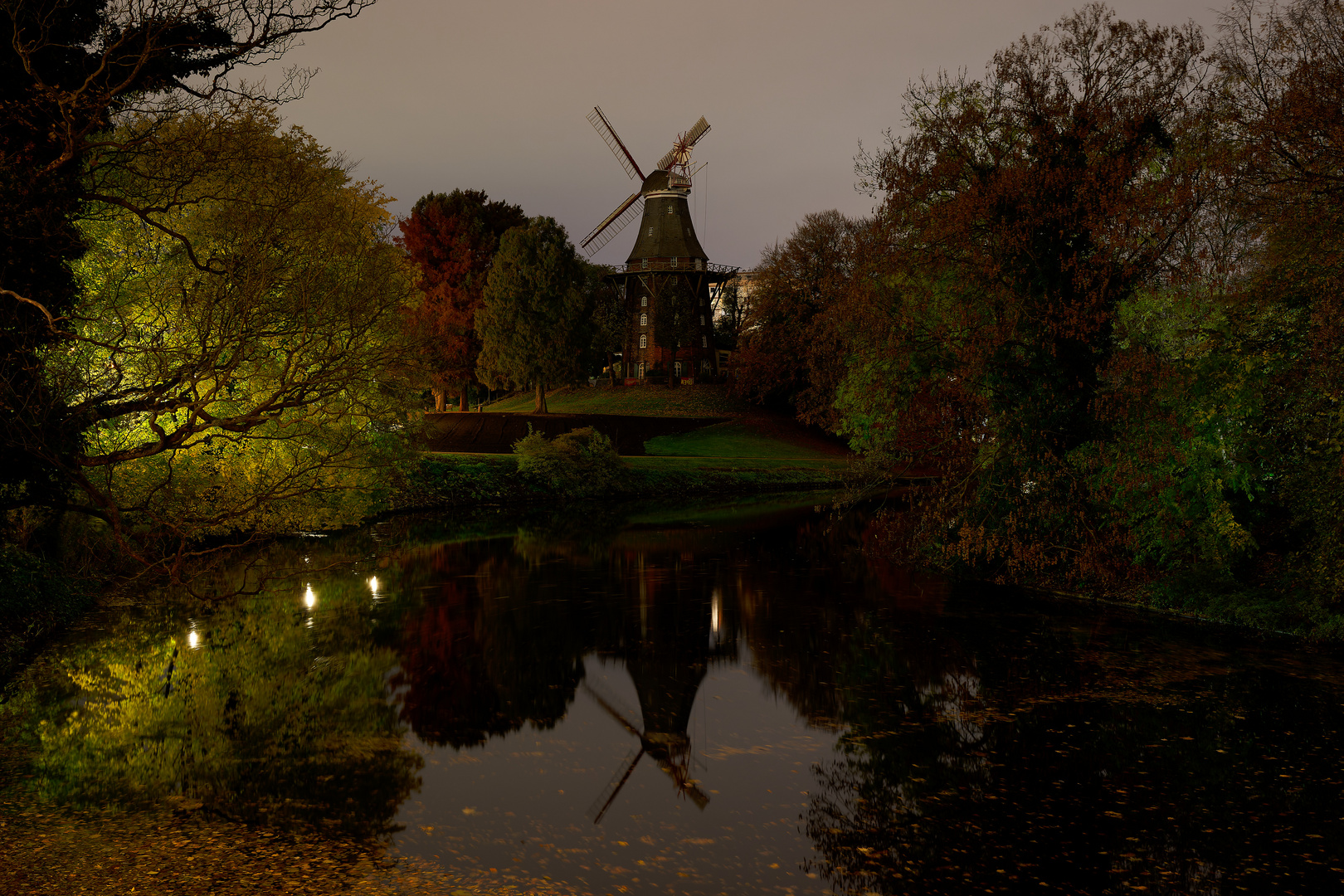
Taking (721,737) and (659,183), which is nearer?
(721,737)

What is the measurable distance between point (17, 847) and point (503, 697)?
5.88 m

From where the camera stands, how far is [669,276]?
6919cm

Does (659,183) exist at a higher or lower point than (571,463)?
higher

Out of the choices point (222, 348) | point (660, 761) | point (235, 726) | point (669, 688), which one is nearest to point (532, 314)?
point (222, 348)

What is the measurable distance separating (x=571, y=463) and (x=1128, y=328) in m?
27.1

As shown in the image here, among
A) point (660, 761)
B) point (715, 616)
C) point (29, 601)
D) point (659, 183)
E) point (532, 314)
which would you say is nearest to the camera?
point (660, 761)

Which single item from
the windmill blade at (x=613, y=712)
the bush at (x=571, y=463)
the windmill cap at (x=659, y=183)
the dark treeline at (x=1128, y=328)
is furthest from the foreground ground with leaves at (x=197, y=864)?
the windmill cap at (x=659, y=183)

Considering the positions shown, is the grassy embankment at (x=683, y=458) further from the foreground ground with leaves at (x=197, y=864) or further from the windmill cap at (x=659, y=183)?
the foreground ground with leaves at (x=197, y=864)

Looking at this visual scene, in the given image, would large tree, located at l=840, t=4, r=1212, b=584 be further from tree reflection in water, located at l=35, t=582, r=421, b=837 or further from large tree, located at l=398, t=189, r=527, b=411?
large tree, located at l=398, t=189, r=527, b=411

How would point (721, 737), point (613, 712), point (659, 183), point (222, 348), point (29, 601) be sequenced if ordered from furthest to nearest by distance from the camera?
point (659, 183) < point (29, 601) < point (222, 348) < point (613, 712) < point (721, 737)

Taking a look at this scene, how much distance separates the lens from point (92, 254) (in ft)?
59.7

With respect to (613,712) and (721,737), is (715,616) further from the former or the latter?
(721,737)

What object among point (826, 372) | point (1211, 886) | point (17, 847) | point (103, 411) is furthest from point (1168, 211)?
point (826, 372)

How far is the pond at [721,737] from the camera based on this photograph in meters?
7.77
